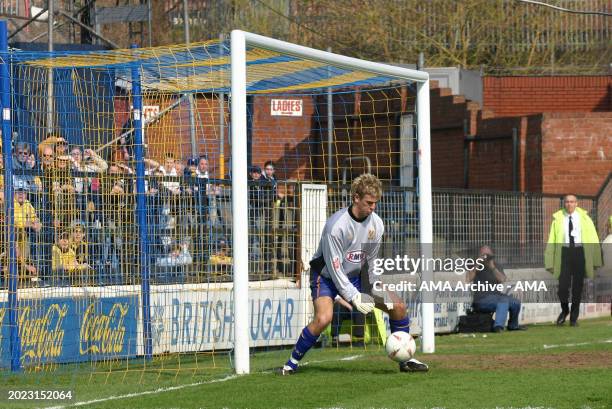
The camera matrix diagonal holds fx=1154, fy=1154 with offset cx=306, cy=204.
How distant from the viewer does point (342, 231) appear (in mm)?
10727

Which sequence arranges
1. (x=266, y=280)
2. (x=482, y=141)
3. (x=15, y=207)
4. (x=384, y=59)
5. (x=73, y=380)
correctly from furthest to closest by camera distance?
(x=384, y=59) → (x=482, y=141) → (x=266, y=280) → (x=15, y=207) → (x=73, y=380)

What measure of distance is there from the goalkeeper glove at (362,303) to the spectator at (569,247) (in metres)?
9.23

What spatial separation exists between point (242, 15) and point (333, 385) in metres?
26.3

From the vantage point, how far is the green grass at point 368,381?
9229 mm

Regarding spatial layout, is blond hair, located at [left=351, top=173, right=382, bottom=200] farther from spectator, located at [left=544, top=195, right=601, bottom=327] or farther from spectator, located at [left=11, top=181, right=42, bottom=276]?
spectator, located at [left=544, top=195, right=601, bottom=327]

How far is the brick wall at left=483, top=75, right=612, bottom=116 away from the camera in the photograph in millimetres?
29750

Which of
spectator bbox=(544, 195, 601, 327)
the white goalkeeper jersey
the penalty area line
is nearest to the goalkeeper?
the white goalkeeper jersey

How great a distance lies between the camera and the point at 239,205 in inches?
440

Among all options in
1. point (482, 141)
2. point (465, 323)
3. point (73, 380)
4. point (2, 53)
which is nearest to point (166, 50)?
point (2, 53)

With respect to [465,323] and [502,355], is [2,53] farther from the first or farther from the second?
[465,323]

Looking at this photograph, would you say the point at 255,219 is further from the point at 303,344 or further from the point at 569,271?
the point at 569,271

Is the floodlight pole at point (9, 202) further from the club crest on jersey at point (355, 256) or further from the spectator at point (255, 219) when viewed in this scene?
the spectator at point (255, 219)

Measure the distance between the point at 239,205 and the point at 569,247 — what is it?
9.71m

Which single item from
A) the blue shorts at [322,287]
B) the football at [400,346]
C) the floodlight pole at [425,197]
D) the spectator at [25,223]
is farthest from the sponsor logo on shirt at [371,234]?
the spectator at [25,223]
